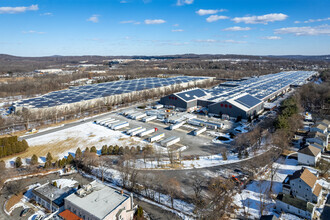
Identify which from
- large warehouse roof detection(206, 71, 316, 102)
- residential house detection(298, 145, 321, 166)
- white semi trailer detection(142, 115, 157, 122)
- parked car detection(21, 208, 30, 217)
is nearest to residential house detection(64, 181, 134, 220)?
parked car detection(21, 208, 30, 217)

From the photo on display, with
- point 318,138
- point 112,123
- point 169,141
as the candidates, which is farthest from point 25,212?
point 318,138

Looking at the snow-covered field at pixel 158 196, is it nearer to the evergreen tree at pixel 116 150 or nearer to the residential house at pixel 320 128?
the evergreen tree at pixel 116 150

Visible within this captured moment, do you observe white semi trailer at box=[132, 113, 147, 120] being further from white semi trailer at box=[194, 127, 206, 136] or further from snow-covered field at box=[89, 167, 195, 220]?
snow-covered field at box=[89, 167, 195, 220]

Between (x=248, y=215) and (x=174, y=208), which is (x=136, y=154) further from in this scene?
(x=248, y=215)

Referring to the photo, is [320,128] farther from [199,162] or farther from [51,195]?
[51,195]

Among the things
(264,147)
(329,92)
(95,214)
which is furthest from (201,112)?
(95,214)

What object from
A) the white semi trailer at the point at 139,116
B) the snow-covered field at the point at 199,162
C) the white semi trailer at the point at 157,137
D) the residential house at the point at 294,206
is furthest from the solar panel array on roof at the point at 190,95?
the residential house at the point at 294,206
